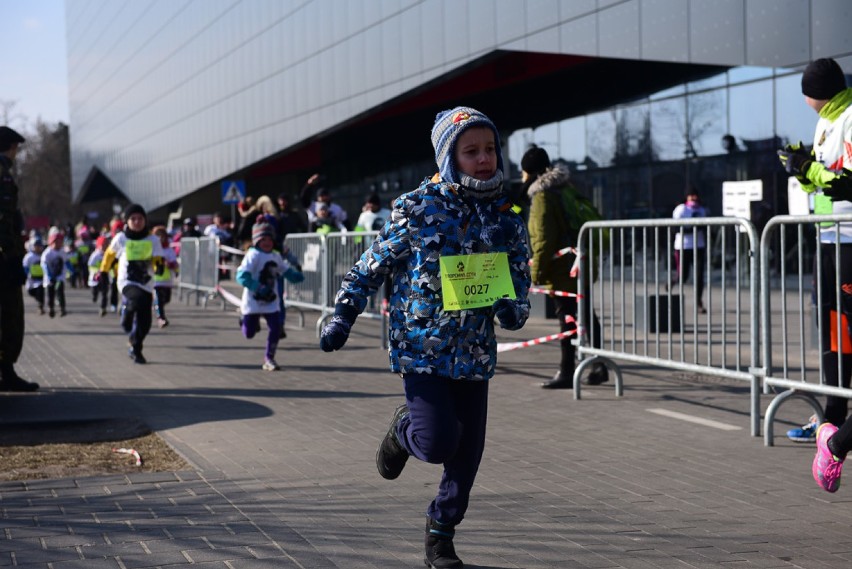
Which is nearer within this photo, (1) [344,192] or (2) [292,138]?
(2) [292,138]

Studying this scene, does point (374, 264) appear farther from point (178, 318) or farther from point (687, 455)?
point (178, 318)

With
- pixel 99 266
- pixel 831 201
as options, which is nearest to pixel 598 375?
pixel 831 201

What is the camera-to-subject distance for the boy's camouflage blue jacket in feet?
15.8

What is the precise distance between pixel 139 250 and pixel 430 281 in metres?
8.88

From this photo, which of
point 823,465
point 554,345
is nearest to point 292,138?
point 554,345

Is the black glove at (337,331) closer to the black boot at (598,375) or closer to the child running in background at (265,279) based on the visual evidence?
the black boot at (598,375)

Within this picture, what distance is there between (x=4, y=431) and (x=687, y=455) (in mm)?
4679

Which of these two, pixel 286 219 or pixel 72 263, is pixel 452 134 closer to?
pixel 286 219

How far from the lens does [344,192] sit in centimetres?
4872

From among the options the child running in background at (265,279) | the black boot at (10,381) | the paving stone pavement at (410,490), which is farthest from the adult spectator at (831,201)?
the black boot at (10,381)

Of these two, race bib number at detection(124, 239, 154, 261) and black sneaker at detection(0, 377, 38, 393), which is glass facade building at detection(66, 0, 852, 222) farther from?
black sneaker at detection(0, 377, 38, 393)

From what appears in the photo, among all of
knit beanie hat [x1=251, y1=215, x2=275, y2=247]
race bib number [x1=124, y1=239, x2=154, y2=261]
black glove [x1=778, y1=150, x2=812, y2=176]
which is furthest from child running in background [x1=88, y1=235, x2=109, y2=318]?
black glove [x1=778, y1=150, x2=812, y2=176]

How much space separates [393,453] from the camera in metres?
5.11

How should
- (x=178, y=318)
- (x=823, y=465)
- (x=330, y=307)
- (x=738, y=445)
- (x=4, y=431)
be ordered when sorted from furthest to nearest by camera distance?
(x=178, y=318) → (x=330, y=307) → (x=4, y=431) → (x=738, y=445) → (x=823, y=465)
